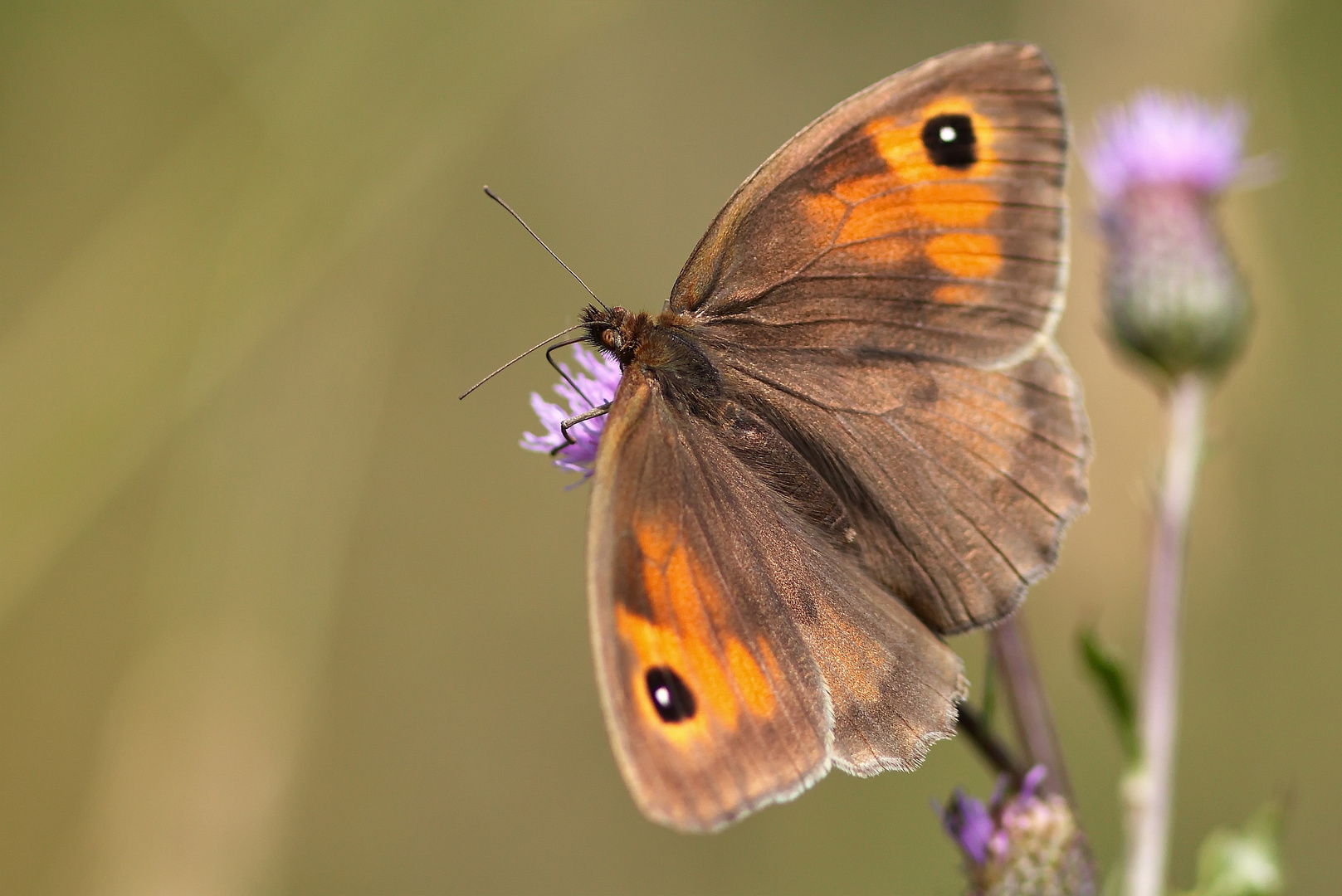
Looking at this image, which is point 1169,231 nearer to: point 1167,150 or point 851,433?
point 1167,150

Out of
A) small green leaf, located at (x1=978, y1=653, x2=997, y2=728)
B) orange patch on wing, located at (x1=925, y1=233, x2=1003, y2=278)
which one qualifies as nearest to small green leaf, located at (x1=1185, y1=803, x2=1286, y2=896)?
small green leaf, located at (x1=978, y1=653, x2=997, y2=728)

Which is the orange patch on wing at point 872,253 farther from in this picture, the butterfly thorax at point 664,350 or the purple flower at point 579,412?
the purple flower at point 579,412

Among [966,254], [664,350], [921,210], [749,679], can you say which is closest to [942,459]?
[966,254]

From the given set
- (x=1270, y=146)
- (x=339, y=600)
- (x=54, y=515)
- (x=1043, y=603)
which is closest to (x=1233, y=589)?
(x=1043, y=603)

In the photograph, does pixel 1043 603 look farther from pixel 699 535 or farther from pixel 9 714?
pixel 9 714

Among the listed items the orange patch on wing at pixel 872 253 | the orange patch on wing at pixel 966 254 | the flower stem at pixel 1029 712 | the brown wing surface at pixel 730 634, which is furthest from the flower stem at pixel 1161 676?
the orange patch on wing at pixel 872 253

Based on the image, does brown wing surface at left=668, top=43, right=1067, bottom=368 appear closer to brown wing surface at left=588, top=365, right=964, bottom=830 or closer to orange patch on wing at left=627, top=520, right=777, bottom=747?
brown wing surface at left=588, top=365, right=964, bottom=830

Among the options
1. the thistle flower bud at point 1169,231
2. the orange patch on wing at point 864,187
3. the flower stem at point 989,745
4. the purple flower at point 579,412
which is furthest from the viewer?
the thistle flower bud at point 1169,231
